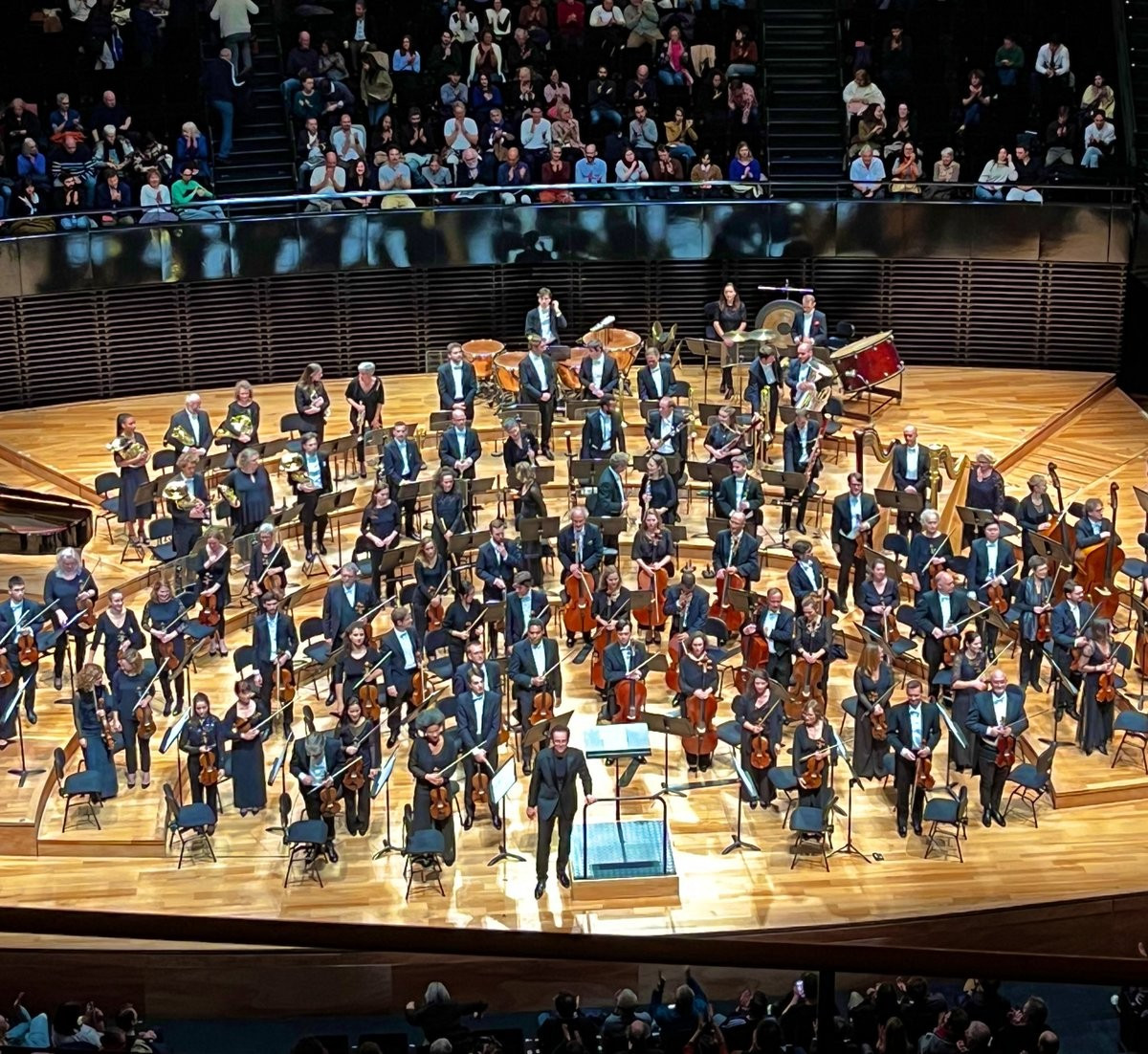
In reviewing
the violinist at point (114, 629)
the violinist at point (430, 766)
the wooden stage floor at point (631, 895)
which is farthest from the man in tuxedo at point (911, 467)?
the violinist at point (114, 629)

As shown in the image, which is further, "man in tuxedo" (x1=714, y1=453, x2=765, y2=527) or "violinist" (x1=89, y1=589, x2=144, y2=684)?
"man in tuxedo" (x1=714, y1=453, x2=765, y2=527)

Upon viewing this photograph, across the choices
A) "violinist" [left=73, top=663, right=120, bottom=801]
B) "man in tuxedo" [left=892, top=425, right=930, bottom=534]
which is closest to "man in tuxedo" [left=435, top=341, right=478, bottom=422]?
"man in tuxedo" [left=892, top=425, right=930, bottom=534]

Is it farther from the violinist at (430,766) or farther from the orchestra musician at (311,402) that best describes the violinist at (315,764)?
the orchestra musician at (311,402)

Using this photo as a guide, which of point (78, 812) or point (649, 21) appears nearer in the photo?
point (78, 812)

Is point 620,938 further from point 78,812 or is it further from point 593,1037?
point 78,812

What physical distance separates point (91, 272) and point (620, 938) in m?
16.8

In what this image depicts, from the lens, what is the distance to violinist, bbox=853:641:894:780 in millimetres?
12547

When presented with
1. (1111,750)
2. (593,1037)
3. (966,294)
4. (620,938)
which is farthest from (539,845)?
(966,294)

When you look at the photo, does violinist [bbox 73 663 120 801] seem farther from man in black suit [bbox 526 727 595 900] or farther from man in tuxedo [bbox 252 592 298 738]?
man in black suit [bbox 526 727 595 900]

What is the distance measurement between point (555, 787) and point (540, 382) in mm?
6075

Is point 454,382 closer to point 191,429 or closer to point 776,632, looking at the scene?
point 191,429

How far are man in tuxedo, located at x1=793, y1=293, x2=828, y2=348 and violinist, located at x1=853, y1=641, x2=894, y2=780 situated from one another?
219 inches

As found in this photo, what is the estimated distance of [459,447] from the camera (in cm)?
1573

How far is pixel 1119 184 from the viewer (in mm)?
19188
